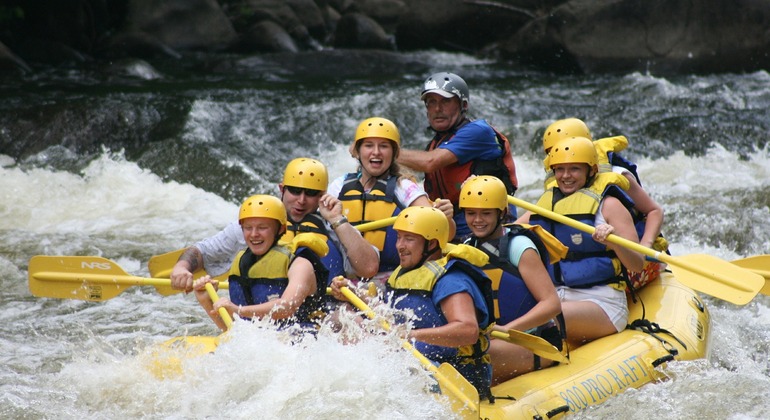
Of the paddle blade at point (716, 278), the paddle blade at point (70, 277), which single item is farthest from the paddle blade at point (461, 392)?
the paddle blade at point (70, 277)

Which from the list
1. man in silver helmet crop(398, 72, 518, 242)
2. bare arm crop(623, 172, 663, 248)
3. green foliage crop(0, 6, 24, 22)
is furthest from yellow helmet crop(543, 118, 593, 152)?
green foliage crop(0, 6, 24, 22)

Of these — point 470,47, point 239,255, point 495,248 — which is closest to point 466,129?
point 495,248

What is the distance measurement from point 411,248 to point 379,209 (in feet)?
2.95

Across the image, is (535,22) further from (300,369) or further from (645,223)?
(300,369)

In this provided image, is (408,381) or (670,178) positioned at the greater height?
(670,178)

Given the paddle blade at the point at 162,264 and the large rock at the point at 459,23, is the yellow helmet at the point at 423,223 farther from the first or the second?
the large rock at the point at 459,23

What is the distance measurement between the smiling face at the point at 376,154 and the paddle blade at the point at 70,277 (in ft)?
5.05

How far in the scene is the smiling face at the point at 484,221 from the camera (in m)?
4.45

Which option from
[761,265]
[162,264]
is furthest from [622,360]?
[162,264]

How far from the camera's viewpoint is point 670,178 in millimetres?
10000

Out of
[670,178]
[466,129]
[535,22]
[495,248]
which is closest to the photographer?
[495,248]

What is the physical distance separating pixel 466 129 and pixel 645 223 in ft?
3.88

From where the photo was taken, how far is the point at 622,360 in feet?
15.7

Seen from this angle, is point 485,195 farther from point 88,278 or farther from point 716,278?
point 88,278
